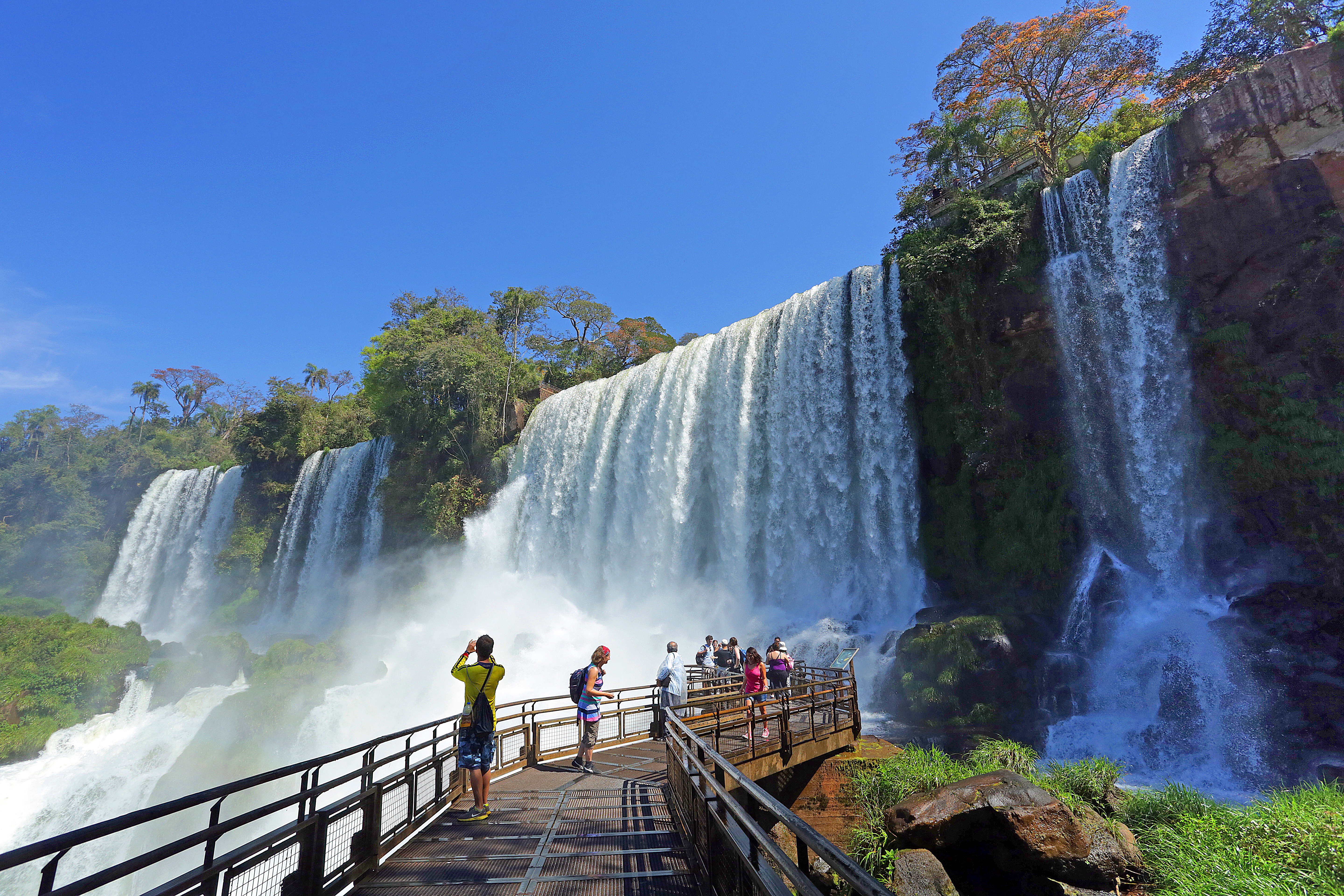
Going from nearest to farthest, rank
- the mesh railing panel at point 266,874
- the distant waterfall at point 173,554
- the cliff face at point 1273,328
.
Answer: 1. the mesh railing panel at point 266,874
2. the cliff face at point 1273,328
3. the distant waterfall at point 173,554

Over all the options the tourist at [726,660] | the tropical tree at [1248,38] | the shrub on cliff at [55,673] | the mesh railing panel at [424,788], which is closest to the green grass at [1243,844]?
the mesh railing panel at [424,788]

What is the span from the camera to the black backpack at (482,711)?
5.82 meters

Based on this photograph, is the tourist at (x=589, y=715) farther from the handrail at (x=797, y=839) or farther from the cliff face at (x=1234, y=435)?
the cliff face at (x=1234, y=435)

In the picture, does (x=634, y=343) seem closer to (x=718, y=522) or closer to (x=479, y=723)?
(x=718, y=522)

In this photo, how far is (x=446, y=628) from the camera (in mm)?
28344

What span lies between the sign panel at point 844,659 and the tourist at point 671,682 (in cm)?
260

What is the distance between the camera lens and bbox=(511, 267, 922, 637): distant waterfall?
1973 cm

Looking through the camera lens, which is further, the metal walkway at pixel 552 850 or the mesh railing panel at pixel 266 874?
the metal walkway at pixel 552 850

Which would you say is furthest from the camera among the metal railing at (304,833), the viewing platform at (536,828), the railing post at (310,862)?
the railing post at (310,862)

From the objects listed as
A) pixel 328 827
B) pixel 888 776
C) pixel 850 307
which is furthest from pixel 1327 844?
pixel 850 307

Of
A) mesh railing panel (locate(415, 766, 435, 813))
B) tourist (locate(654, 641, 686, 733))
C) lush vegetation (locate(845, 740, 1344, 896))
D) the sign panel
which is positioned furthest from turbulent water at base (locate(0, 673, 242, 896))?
lush vegetation (locate(845, 740, 1344, 896))

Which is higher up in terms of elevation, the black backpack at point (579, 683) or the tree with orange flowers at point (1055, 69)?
the tree with orange flowers at point (1055, 69)

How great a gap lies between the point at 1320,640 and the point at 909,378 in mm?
10713

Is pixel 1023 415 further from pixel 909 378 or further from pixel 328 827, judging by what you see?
pixel 328 827
